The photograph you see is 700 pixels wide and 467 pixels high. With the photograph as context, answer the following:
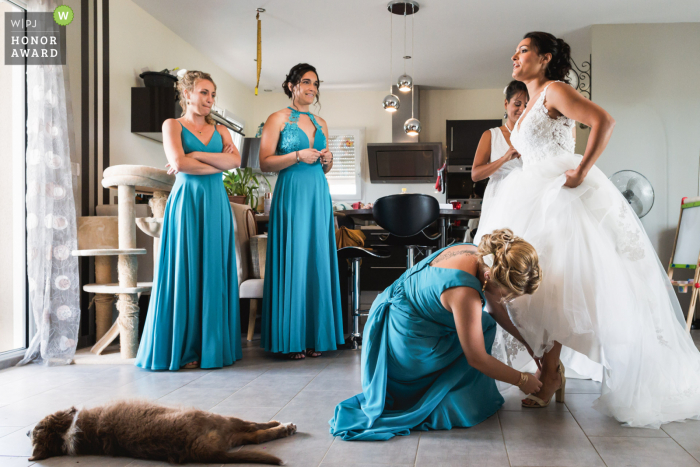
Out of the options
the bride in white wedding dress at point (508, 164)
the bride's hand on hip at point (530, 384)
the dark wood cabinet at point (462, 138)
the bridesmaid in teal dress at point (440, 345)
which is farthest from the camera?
the dark wood cabinet at point (462, 138)

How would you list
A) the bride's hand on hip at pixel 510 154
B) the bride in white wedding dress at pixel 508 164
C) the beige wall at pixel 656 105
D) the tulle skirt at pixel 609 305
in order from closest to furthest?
the tulle skirt at pixel 609 305 < the bride in white wedding dress at pixel 508 164 < the bride's hand on hip at pixel 510 154 < the beige wall at pixel 656 105

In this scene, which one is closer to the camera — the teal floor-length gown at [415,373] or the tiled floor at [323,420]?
the tiled floor at [323,420]

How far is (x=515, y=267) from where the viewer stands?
1.75 m

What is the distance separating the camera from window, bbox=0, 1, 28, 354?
3484 millimetres

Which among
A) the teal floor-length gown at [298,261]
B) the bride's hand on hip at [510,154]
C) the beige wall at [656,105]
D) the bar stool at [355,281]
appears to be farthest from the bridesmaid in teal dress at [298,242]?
the beige wall at [656,105]

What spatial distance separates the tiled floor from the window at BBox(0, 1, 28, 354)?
1.73ft

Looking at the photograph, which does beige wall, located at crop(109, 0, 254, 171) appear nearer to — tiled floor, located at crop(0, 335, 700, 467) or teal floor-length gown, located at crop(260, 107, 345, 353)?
teal floor-length gown, located at crop(260, 107, 345, 353)

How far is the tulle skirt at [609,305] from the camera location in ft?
6.68

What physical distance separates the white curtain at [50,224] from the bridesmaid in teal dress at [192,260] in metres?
0.58

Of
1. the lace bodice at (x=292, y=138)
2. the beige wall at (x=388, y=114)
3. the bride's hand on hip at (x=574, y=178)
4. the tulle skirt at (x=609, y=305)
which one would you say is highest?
the beige wall at (x=388, y=114)

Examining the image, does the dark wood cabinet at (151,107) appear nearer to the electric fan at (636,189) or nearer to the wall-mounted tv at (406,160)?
the wall-mounted tv at (406,160)

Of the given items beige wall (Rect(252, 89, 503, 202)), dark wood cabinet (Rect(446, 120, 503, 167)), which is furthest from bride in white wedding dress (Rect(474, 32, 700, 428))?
beige wall (Rect(252, 89, 503, 202))

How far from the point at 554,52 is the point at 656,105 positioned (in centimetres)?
401

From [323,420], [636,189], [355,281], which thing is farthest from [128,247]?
[636,189]
